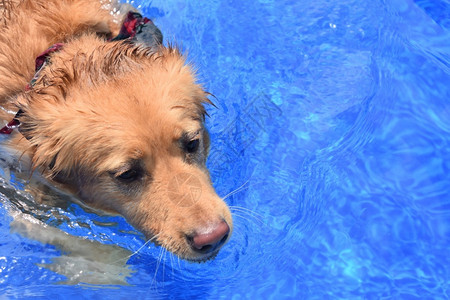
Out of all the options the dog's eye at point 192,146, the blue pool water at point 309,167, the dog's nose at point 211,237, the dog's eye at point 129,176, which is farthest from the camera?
the blue pool water at point 309,167

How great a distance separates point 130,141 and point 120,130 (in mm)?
98

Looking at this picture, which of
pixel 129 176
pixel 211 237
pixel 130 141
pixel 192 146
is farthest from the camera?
pixel 192 146

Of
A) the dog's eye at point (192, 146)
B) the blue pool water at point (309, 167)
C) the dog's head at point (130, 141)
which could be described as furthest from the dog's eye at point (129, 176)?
the blue pool water at point (309, 167)

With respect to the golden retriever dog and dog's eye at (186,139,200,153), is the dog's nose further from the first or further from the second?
dog's eye at (186,139,200,153)

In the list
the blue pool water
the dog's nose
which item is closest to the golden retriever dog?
the dog's nose

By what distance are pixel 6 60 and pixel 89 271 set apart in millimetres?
1841

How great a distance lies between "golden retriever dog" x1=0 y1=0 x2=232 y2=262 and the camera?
346cm

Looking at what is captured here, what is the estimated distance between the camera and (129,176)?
3.62 meters

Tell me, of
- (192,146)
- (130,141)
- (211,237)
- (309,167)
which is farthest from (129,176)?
(309,167)

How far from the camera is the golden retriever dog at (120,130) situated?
11.4 feet

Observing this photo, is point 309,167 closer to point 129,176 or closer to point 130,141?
point 129,176

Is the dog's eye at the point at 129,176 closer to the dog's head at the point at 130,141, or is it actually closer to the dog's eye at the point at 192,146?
the dog's head at the point at 130,141

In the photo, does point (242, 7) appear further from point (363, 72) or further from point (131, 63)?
point (131, 63)

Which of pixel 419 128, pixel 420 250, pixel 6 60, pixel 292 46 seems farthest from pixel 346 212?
pixel 6 60
